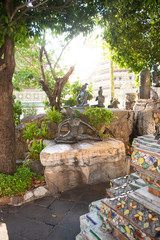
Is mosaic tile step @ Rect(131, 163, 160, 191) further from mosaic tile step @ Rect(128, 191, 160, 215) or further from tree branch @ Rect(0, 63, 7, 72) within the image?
tree branch @ Rect(0, 63, 7, 72)

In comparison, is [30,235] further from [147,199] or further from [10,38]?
[10,38]

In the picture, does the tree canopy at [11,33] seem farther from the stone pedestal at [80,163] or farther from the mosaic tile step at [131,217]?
the mosaic tile step at [131,217]

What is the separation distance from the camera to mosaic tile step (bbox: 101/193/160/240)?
4.97ft

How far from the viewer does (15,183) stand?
13.7 feet

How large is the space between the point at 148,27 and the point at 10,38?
7.51 m

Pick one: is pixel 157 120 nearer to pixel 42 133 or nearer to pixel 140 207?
pixel 140 207

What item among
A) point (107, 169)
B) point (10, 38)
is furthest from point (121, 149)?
point (10, 38)

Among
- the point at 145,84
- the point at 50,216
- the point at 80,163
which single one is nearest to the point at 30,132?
the point at 80,163

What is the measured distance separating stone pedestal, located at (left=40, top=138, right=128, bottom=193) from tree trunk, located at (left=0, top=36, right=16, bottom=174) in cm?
90

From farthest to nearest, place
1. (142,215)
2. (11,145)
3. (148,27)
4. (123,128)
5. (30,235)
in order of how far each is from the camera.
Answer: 1. (148,27)
2. (123,128)
3. (11,145)
4. (30,235)
5. (142,215)

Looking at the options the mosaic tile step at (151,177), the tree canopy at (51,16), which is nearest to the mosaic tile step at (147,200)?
the mosaic tile step at (151,177)

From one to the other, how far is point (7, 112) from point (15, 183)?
1865 mm

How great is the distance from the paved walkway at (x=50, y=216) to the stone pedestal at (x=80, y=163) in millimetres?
312

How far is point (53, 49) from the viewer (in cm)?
956
